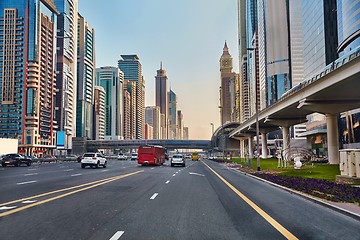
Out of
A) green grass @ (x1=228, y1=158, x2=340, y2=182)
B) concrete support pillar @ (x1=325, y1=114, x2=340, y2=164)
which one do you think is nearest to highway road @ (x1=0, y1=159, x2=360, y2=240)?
green grass @ (x1=228, y1=158, x2=340, y2=182)

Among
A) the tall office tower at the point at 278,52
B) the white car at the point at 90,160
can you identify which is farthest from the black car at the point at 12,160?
the tall office tower at the point at 278,52

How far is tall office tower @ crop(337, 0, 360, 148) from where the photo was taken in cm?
8794

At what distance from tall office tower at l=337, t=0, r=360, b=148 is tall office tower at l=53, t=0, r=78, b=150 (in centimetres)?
12616

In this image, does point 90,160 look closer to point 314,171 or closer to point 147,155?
point 147,155

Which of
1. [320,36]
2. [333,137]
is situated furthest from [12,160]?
[320,36]

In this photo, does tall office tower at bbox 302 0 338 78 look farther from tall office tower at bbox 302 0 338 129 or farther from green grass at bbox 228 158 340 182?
green grass at bbox 228 158 340 182

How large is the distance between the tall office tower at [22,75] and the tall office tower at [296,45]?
115 m

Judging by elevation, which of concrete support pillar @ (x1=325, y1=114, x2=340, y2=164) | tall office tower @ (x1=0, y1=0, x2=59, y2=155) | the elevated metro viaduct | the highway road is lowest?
the highway road

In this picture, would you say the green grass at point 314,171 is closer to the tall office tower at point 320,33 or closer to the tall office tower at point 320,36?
the tall office tower at point 320,36

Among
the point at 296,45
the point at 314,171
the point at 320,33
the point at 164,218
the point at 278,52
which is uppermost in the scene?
the point at 296,45

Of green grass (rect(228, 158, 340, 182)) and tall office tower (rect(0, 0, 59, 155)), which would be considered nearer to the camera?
green grass (rect(228, 158, 340, 182))

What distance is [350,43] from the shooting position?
92750 millimetres

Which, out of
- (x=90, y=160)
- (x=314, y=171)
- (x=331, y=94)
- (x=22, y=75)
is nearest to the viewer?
(x=314, y=171)

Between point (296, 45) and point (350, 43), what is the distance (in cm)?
10285
